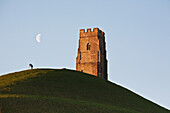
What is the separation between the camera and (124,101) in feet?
179

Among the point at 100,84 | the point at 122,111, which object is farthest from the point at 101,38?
the point at 122,111

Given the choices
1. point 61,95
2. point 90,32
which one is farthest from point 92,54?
point 61,95

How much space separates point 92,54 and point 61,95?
235 feet

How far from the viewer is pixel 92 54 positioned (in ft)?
393

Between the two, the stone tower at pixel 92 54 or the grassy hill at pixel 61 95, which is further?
the stone tower at pixel 92 54

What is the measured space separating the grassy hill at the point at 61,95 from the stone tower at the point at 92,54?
4789 centimetres

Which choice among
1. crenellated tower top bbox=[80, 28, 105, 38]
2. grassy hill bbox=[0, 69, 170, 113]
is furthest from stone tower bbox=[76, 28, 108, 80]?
grassy hill bbox=[0, 69, 170, 113]

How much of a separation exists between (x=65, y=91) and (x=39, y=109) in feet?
52.4

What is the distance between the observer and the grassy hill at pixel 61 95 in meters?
38.1

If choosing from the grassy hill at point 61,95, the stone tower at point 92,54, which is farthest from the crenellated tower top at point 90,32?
the grassy hill at point 61,95

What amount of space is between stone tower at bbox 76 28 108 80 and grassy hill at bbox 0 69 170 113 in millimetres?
47889

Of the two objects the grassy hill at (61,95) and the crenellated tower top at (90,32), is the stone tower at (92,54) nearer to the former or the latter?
the crenellated tower top at (90,32)

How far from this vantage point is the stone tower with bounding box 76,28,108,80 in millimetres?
117875

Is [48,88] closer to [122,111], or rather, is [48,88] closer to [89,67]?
[122,111]
